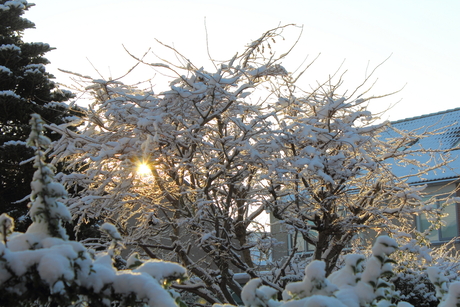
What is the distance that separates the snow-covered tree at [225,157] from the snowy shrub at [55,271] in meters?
2.69

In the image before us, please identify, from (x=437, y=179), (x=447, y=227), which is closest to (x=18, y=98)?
(x=437, y=179)

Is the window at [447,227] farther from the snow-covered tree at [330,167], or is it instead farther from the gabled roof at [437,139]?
the snow-covered tree at [330,167]

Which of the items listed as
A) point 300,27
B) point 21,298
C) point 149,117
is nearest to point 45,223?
point 21,298

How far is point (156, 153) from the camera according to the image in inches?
210

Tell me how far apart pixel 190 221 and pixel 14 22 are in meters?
9.95

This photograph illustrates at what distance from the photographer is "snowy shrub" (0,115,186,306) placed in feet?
5.63

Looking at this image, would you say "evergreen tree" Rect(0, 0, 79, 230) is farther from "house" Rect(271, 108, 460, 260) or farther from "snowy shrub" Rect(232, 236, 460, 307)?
"snowy shrub" Rect(232, 236, 460, 307)

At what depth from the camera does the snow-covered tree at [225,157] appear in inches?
199

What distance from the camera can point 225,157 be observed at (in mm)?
5605

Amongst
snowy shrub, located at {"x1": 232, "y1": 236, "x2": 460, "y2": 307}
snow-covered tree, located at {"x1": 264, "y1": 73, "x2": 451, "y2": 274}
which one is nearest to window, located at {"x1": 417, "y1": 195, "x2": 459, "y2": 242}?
snow-covered tree, located at {"x1": 264, "y1": 73, "x2": 451, "y2": 274}

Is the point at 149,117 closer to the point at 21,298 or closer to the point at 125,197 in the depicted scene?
the point at 125,197

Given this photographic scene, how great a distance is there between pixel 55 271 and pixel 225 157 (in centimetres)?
399

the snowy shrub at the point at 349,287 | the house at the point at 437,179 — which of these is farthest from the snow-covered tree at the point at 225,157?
the house at the point at 437,179

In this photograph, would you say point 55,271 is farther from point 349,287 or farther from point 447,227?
point 447,227
